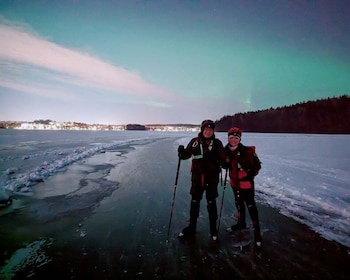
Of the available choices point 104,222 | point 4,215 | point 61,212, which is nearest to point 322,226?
point 104,222

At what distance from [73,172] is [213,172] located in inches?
357

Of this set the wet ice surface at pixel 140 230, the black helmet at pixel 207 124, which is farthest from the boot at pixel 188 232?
the black helmet at pixel 207 124

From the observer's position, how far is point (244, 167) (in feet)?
14.1

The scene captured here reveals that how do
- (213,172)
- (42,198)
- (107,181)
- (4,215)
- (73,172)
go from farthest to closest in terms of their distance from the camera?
1. (73,172)
2. (107,181)
3. (42,198)
4. (4,215)
5. (213,172)

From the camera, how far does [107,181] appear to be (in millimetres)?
9430

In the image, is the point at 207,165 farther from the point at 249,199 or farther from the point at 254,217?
the point at 254,217

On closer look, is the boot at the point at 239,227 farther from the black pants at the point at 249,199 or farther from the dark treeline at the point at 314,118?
the dark treeline at the point at 314,118

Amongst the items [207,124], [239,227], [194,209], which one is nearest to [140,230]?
[194,209]

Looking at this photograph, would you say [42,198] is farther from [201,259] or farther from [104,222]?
[201,259]

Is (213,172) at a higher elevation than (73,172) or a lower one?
higher

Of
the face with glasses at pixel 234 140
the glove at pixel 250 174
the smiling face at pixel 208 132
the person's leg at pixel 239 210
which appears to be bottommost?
the person's leg at pixel 239 210

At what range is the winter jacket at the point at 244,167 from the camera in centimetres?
427

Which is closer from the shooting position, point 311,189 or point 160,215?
point 160,215

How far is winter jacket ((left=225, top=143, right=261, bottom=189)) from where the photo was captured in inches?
168
